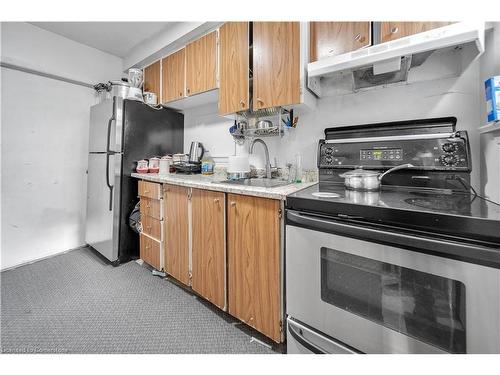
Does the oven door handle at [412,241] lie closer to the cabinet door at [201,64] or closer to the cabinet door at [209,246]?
the cabinet door at [209,246]

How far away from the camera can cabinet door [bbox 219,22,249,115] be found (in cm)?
167

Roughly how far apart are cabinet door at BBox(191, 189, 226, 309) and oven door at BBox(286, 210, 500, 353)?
1.66ft

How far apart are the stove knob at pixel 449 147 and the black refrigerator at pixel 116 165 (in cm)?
262

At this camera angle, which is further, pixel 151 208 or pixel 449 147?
pixel 151 208

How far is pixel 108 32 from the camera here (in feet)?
8.04

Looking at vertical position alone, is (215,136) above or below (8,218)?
above

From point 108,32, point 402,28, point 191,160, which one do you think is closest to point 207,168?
point 191,160

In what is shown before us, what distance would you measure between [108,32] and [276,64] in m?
2.31

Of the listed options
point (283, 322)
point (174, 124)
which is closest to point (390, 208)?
point (283, 322)

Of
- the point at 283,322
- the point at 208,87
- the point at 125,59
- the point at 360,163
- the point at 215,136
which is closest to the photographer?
the point at 283,322

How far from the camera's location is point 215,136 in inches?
94.4

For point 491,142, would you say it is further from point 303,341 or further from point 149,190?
point 149,190

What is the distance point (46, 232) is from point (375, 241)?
3.34m

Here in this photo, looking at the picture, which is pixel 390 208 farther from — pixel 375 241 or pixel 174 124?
pixel 174 124
